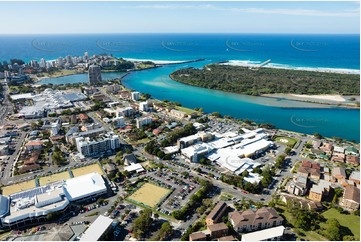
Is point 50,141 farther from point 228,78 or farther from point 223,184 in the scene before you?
point 228,78

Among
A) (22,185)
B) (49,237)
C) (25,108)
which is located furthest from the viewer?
(25,108)

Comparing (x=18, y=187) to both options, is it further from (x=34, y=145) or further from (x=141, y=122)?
(x=141, y=122)

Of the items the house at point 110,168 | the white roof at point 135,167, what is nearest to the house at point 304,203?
the white roof at point 135,167

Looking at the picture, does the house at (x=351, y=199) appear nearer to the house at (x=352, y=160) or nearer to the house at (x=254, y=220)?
the house at (x=254, y=220)

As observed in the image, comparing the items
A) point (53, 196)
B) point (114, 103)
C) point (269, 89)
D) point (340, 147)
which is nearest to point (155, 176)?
point (53, 196)

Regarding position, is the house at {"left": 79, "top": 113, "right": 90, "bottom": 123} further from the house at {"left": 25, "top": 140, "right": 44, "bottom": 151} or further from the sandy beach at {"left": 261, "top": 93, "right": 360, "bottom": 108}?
the sandy beach at {"left": 261, "top": 93, "right": 360, "bottom": 108}

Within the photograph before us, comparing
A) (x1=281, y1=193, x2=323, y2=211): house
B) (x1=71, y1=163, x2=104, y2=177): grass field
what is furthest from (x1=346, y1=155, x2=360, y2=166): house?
(x1=71, y1=163, x2=104, y2=177): grass field

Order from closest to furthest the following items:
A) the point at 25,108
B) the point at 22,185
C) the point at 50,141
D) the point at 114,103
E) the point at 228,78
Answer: the point at 22,185 → the point at 50,141 → the point at 25,108 → the point at 114,103 → the point at 228,78
